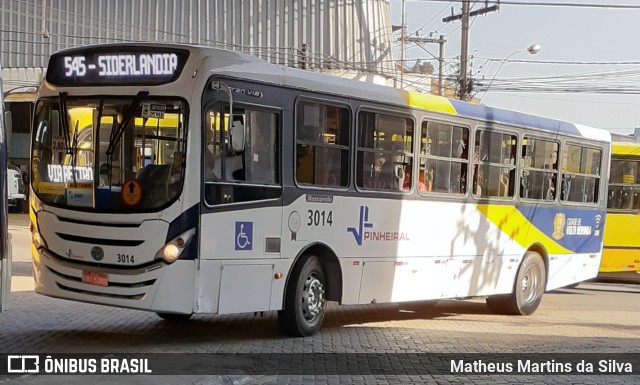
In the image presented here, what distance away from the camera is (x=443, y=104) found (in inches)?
522

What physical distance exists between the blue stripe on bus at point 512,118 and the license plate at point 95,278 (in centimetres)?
633

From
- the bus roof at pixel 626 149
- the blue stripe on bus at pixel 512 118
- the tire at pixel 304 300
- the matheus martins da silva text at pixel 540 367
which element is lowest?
the matheus martins da silva text at pixel 540 367

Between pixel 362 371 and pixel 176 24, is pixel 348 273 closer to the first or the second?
pixel 362 371

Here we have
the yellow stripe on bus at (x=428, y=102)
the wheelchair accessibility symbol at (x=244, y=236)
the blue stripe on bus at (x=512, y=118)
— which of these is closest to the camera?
the wheelchair accessibility symbol at (x=244, y=236)

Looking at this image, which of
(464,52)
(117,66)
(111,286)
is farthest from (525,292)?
(464,52)

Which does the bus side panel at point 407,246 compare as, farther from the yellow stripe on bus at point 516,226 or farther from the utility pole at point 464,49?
the utility pole at point 464,49

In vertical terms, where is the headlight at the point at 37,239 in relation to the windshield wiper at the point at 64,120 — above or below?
below

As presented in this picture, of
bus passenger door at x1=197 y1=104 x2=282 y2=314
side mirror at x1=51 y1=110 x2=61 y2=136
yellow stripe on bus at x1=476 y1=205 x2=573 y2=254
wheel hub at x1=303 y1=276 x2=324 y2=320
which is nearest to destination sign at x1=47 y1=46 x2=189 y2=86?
side mirror at x1=51 y1=110 x2=61 y2=136

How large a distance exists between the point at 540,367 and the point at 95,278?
16.0ft

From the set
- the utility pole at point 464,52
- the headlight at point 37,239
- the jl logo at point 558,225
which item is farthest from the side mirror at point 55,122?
the utility pole at point 464,52

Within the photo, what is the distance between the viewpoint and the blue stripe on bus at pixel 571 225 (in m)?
15.6

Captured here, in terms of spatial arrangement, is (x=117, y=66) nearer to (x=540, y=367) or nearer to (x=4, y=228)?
(x=4, y=228)

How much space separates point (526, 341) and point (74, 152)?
622 cm

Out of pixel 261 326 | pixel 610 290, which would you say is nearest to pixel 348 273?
pixel 261 326
